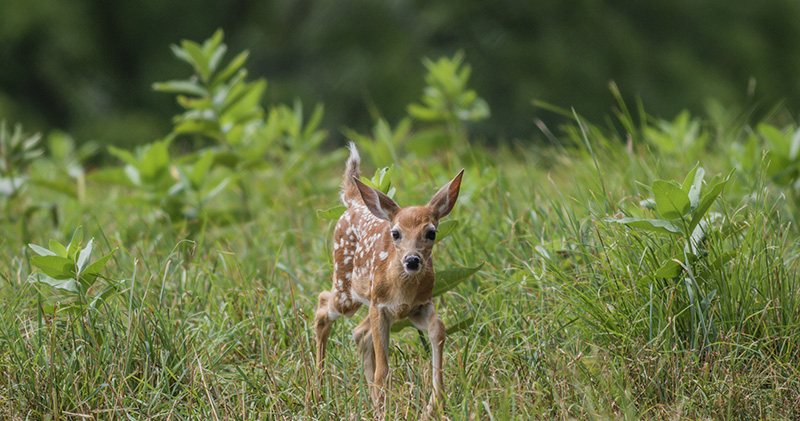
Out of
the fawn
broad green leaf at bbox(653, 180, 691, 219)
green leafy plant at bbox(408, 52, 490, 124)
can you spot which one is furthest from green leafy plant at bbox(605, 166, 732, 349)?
green leafy plant at bbox(408, 52, 490, 124)

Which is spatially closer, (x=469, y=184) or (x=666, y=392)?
(x=666, y=392)

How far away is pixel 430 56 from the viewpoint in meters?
6.07

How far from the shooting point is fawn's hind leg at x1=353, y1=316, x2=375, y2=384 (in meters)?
1.83

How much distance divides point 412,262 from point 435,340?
21cm

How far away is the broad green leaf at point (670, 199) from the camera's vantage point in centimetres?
185

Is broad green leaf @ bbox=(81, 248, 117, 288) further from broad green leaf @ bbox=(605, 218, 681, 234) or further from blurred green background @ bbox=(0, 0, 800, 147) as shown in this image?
blurred green background @ bbox=(0, 0, 800, 147)

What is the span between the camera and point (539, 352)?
6.57 feet

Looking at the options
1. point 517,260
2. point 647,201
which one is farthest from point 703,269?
point 517,260

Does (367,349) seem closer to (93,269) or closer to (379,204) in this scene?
(379,204)

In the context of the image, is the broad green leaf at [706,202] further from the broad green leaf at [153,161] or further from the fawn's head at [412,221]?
the broad green leaf at [153,161]

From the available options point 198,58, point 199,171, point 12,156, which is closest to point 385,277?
point 199,171

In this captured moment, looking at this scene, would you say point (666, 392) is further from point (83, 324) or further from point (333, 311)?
point (83, 324)

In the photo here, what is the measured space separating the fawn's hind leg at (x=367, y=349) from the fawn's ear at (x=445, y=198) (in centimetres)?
34

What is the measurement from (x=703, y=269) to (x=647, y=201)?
0.23 meters
